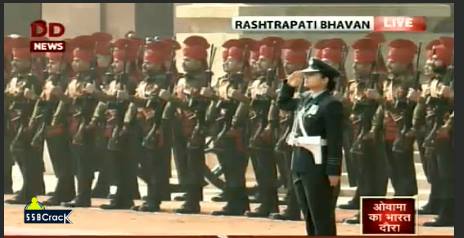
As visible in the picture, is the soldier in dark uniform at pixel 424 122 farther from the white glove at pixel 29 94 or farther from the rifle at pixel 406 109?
the white glove at pixel 29 94

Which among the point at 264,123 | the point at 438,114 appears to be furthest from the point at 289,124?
the point at 438,114

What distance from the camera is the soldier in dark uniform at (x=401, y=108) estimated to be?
1360 centimetres

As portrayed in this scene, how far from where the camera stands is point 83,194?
13859mm

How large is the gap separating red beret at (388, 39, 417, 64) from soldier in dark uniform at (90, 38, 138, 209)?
1880 millimetres

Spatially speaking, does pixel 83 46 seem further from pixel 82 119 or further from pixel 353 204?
pixel 353 204

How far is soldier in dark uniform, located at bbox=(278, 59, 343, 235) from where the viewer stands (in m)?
13.3

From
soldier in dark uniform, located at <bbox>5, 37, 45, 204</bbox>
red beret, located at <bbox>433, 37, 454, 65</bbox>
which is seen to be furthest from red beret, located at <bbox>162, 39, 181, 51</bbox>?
red beret, located at <bbox>433, 37, 454, 65</bbox>

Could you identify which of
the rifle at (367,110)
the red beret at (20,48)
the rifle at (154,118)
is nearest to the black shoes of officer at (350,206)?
the rifle at (367,110)

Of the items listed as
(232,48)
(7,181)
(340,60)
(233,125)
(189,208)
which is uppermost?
(232,48)

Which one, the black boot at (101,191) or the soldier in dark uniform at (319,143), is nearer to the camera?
the soldier in dark uniform at (319,143)

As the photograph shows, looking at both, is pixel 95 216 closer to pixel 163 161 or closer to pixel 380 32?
pixel 163 161

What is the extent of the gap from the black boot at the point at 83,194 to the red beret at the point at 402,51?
2414 millimetres

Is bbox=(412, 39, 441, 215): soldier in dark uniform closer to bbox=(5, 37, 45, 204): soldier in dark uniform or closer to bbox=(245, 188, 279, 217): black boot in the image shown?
bbox=(245, 188, 279, 217): black boot

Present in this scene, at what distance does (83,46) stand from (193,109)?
3.05 ft
